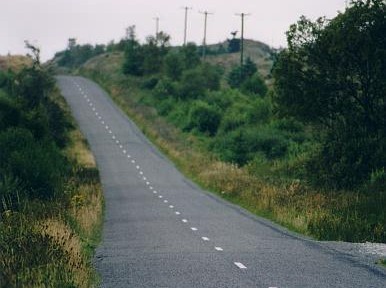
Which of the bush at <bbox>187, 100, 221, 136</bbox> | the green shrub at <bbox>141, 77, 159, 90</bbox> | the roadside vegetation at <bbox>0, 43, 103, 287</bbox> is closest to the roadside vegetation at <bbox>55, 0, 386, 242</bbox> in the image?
the bush at <bbox>187, 100, 221, 136</bbox>

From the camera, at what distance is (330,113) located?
36.1 meters

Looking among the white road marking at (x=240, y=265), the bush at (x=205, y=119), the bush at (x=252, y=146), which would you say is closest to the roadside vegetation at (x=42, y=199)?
the white road marking at (x=240, y=265)

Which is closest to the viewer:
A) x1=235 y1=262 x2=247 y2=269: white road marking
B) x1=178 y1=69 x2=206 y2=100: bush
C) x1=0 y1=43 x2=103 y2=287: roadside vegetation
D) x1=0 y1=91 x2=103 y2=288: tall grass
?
x1=0 y1=91 x2=103 y2=288: tall grass

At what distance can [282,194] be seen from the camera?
30.2 meters

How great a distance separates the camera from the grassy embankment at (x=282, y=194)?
2177 cm

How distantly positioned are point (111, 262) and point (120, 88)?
81610mm

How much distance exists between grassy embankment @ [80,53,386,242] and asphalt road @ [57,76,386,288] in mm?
1066

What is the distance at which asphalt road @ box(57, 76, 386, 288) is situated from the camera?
13.1 meters

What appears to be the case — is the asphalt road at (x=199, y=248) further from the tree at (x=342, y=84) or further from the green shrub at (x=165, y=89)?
the green shrub at (x=165, y=89)

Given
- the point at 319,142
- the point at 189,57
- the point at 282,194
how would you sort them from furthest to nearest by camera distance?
the point at 189,57 → the point at 319,142 → the point at 282,194

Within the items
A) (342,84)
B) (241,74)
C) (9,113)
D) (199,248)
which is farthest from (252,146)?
(241,74)

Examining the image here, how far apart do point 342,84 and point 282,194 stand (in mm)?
8354

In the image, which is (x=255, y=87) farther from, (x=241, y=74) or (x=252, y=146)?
(x=252, y=146)

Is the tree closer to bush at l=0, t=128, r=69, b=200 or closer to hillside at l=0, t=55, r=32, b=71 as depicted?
bush at l=0, t=128, r=69, b=200
